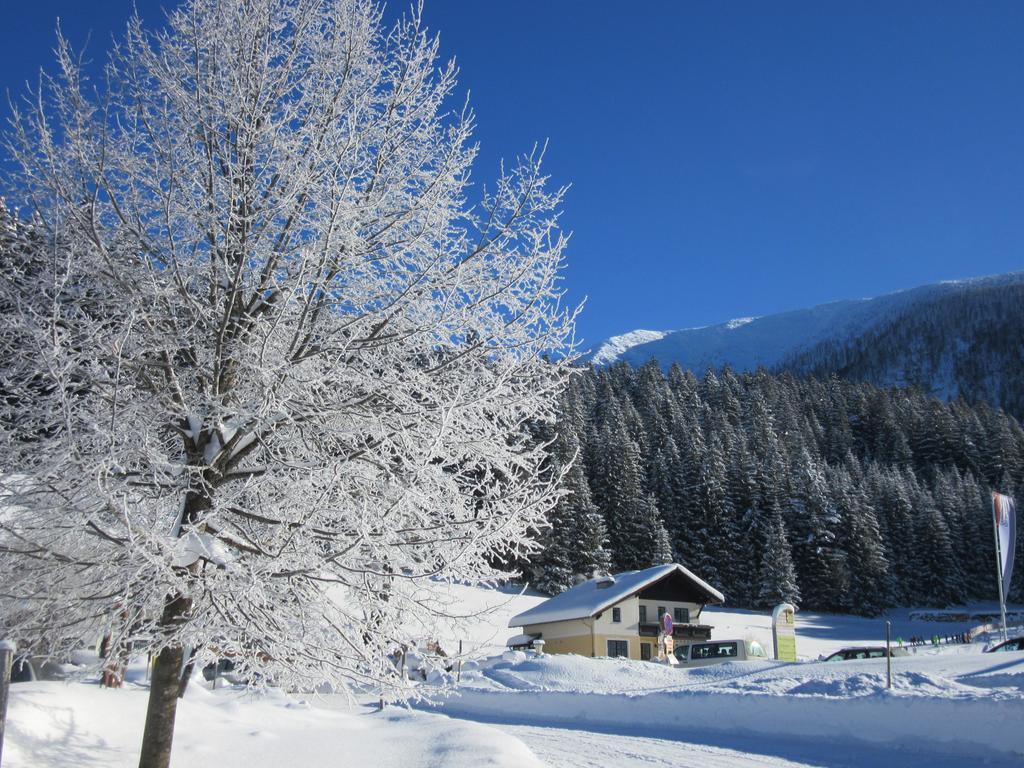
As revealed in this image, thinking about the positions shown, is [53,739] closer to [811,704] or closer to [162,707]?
[162,707]

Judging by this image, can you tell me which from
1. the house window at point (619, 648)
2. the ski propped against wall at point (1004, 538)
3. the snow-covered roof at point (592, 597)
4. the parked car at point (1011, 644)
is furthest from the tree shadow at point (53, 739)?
the house window at point (619, 648)

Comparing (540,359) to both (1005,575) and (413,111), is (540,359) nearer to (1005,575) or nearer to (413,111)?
(413,111)

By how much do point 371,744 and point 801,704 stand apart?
8.45 m

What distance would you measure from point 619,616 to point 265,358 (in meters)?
38.5

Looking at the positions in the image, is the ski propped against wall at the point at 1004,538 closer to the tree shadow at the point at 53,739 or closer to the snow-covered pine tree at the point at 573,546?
the tree shadow at the point at 53,739

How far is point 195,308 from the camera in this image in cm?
539

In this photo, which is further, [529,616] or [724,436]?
[724,436]

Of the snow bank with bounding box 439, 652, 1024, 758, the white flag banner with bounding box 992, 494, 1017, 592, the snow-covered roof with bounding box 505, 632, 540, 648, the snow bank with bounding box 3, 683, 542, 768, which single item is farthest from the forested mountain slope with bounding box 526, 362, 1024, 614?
the snow bank with bounding box 3, 683, 542, 768

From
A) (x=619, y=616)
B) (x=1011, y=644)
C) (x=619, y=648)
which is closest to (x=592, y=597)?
(x=619, y=616)

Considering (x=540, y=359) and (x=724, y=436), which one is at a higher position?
(x=724, y=436)

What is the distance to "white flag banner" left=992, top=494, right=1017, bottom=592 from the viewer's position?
82.1 feet

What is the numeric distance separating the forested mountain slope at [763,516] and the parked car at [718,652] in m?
24.0

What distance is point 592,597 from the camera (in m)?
40.5

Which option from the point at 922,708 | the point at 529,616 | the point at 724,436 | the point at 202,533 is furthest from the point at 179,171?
the point at 724,436
